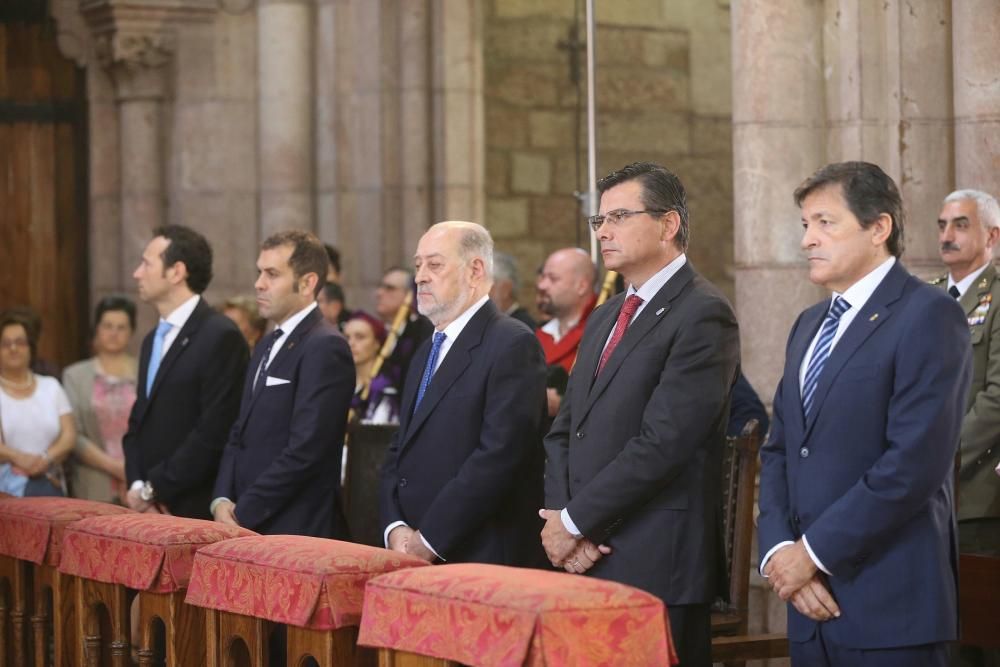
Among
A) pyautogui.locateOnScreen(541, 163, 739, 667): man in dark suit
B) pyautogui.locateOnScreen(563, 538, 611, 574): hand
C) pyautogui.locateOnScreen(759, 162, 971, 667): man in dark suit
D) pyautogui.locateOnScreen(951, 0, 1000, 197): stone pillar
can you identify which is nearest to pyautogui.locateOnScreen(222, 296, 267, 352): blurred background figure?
pyautogui.locateOnScreen(951, 0, 1000, 197): stone pillar

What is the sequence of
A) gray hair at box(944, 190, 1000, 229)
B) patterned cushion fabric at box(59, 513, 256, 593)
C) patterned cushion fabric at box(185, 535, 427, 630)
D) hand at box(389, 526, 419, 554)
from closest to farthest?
patterned cushion fabric at box(185, 535, 427, 630)
patterned cushion fabric at box(59, 513, 256, 593)
hand at box(389, 526, 419, 554)
gray hair at box(944, 190, 1000, 229)

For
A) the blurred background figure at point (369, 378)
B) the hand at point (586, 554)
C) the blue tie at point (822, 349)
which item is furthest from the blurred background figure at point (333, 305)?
the blue tie at point (822, 349)

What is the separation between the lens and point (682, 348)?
372 centimetres

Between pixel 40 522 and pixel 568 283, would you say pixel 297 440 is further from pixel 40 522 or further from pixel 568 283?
pixel 568 283

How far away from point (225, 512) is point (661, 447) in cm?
170

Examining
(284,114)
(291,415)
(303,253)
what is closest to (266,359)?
(291,415)

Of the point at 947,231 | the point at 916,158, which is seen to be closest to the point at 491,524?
the point at 947,231

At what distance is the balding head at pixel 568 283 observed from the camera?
20.4ft

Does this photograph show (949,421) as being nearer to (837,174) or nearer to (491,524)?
(837,174)

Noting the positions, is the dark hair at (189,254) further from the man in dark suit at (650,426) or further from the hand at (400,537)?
the man in dark suit at (650,426)

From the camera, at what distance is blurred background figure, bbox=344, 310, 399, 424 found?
663 cm

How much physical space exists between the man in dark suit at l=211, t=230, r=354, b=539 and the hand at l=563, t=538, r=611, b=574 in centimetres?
120

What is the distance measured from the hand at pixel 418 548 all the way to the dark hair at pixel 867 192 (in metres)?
1.31

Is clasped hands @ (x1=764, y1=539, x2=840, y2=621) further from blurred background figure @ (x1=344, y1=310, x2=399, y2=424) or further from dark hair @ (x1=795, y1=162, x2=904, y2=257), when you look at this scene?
blurred background figure @ (x1=344, y1=310, x2=399, y2=424)
